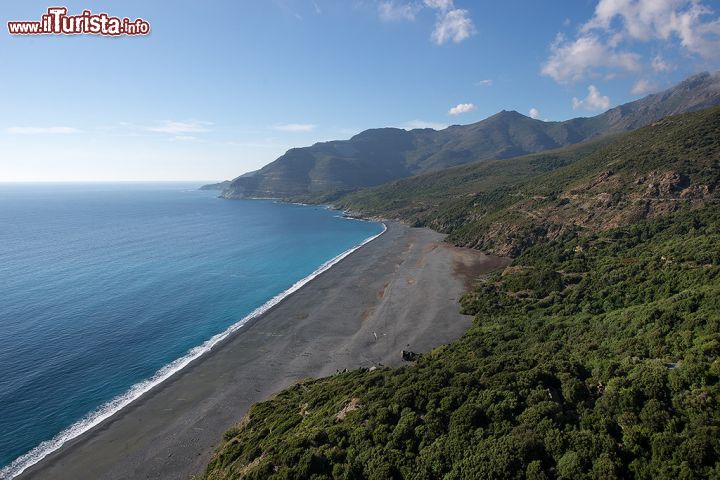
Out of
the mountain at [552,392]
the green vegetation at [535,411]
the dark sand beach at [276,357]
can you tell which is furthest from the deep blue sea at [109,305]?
the green vegetation at [535,411]

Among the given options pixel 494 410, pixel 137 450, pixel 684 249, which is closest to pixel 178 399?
pixel 137 450

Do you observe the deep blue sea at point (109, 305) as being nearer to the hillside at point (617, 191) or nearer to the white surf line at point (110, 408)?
the white surf line at point (110, 408)

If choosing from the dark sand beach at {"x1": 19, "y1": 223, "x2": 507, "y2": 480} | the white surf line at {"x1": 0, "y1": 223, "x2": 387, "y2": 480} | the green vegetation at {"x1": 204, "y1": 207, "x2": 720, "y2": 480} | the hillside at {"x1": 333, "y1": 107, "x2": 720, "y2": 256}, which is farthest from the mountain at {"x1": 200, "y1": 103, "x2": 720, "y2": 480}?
the white surf line at {"x1": 0, "y1": 223, "x2": 387, "y2": 480}

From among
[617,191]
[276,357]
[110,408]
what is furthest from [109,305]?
[617,191]

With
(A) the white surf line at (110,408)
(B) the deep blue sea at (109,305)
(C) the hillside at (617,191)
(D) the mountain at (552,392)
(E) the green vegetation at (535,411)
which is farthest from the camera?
(C) the hillside at (617,191)

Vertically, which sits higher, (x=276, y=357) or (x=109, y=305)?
(x=109, y=305)

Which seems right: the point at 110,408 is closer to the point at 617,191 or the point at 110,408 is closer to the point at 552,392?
the point at 552,392
